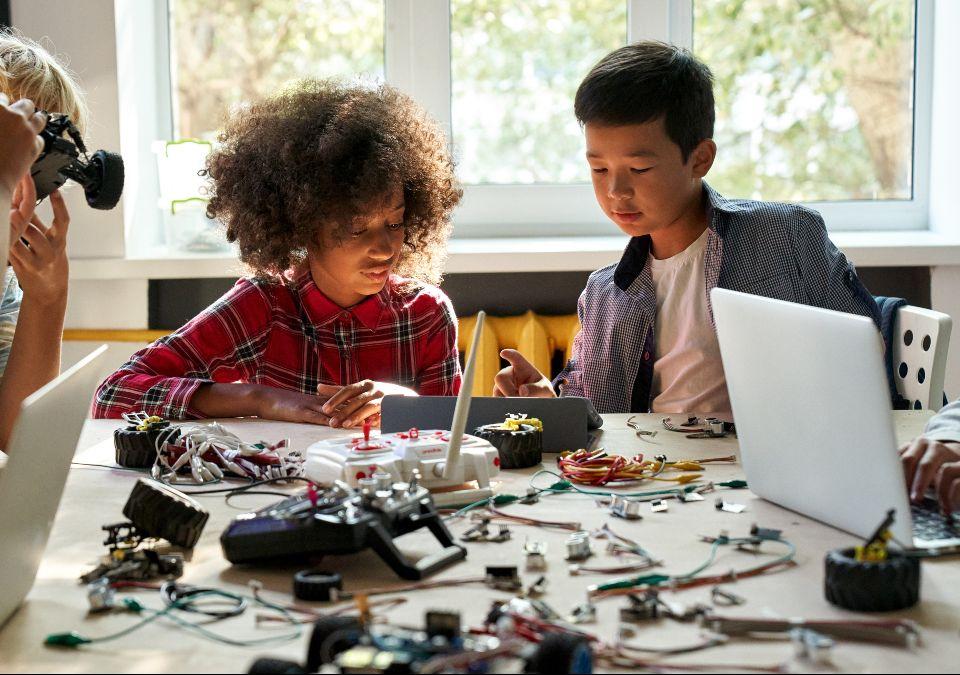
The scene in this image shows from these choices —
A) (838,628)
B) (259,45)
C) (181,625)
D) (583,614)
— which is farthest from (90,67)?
(838,628)

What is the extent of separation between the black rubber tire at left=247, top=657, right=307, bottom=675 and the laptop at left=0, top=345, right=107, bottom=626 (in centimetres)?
24

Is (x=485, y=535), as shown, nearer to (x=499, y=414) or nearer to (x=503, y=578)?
(x=503, y=578)

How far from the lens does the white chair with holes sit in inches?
66.2

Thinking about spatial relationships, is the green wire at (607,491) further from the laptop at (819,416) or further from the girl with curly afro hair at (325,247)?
the girl with curly afro hair at (325,247)

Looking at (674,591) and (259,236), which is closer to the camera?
(674,591)

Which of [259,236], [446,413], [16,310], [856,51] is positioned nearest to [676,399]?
[446,413]

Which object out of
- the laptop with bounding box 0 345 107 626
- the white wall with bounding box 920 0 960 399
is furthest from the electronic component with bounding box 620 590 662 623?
the white wall with bounding box 920 0 960 399

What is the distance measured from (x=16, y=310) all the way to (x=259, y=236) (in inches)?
16.6

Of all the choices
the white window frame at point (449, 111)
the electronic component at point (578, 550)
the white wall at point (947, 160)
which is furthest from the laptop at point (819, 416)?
the white window frame at point (449, 111)

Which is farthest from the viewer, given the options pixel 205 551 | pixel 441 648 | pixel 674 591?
pixel 205 551

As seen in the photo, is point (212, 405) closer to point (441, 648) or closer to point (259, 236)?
→ point (259, 236)

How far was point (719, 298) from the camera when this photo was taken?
1129mm

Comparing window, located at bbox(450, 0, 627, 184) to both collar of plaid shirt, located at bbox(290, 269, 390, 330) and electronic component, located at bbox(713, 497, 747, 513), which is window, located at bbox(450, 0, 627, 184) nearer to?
collar of plaid shirt, located at bbox(290, 269, 390, 330)

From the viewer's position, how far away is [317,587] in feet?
2.80
